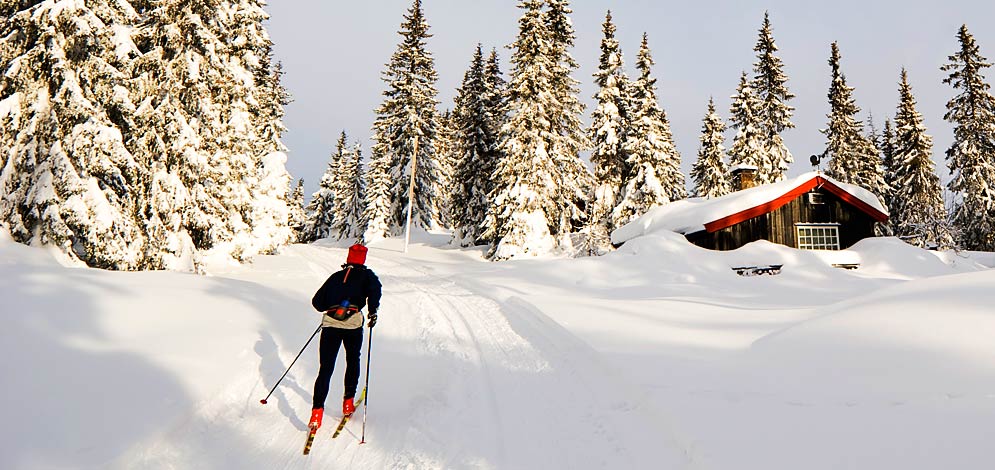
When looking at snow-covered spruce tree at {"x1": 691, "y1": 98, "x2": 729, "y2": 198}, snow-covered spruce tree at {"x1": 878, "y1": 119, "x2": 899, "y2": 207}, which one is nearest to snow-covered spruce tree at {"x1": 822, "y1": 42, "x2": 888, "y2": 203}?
snow-covered spruce tree at {"x1": 878, "y1": 119, "x2": 899, "y2": 207}

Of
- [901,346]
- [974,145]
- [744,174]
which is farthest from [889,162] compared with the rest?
[901,346]

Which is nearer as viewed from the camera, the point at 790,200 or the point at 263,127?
the point at 790,200

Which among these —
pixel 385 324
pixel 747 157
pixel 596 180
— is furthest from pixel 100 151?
pixel 747 157

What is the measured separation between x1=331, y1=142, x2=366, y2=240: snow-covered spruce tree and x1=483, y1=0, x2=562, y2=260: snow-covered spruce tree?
22.6 metres

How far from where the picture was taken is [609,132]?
3102cm

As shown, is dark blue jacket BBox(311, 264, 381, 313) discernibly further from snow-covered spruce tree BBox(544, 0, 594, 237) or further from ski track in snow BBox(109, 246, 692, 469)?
snow-covered spruce tree BBox(544, 0, 594, 237)

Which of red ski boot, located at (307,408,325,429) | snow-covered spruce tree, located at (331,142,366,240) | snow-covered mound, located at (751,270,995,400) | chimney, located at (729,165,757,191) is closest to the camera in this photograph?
snow-covered mound, located at (751,270,995,400)

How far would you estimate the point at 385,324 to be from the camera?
936 centimetres

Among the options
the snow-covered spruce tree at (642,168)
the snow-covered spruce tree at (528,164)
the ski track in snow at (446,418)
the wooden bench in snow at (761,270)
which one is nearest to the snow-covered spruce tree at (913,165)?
the snow-covered spruce tree at (642,168)

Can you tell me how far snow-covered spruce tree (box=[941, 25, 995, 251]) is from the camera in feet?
101

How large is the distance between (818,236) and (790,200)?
2667 mm

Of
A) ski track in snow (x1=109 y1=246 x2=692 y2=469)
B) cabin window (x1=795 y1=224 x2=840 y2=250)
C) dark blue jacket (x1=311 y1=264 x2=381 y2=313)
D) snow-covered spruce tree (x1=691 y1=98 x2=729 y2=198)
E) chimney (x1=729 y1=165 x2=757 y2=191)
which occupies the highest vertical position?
snow-covered spruce tree (x1=691 y1=98 x2=729 y2=198)

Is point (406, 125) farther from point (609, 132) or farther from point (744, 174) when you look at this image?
point (744, 174)

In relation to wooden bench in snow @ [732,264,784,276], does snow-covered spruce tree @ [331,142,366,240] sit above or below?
above
